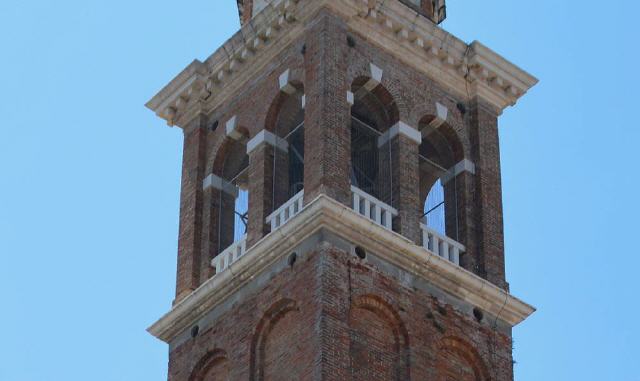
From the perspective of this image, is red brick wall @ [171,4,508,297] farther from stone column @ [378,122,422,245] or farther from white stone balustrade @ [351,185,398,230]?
white stone balustrade @ [351,185,398,230]

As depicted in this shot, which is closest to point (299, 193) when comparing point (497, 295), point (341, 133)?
point (341, 133)

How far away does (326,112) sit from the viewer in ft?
178

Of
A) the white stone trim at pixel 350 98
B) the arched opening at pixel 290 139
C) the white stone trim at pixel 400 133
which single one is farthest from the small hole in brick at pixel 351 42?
the white stone trim at pixel 400 133

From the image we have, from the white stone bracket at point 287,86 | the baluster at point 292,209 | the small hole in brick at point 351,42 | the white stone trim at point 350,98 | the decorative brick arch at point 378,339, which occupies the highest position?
the small hole in brick at point 351,42

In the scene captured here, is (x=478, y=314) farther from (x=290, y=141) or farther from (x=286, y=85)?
(x=286, y=85)

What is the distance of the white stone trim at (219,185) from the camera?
190 feet

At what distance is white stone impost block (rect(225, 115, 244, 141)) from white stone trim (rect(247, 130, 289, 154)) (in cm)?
124

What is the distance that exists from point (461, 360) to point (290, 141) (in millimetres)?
7642

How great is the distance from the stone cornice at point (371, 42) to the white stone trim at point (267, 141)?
2.25 metres

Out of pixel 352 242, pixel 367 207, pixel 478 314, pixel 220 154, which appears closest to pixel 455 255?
pixel 478 314

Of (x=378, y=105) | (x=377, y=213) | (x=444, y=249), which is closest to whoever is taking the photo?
(x=377, y=213)

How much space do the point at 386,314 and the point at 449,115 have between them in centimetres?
757

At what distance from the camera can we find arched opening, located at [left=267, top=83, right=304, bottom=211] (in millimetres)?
56125

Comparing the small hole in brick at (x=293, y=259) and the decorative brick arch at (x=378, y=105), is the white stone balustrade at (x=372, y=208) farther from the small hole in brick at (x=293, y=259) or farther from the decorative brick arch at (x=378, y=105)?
the decorative brick arch at (x=378, y=105)
